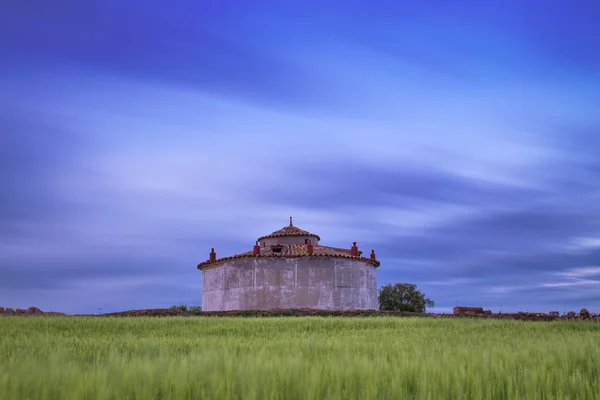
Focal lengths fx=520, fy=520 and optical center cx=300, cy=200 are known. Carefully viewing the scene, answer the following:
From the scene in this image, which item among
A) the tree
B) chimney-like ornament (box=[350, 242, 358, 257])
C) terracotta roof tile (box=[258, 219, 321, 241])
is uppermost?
terracotta roof tile (box=[258, 219, 321, 241])

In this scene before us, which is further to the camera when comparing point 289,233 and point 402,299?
point 402,299

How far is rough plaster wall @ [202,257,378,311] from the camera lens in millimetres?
37812

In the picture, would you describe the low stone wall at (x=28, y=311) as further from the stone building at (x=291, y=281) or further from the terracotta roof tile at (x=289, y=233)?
the terracotta roof tile at (x=289, y=233)

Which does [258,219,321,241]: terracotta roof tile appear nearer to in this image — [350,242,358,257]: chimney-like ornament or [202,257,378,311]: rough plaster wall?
[350,242,358,257]: chimney-like ornament

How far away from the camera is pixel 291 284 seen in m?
38.0

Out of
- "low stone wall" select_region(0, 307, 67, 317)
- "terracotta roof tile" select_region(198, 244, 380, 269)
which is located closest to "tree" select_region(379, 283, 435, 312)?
"terracotta roof tile" select_region(198, 244, 380, 269)

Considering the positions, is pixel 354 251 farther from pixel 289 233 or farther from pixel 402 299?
pixel 402 299

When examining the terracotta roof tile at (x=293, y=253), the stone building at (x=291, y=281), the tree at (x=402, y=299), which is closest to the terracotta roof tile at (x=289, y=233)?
the terracotta roof tile at (x=293, y=253)

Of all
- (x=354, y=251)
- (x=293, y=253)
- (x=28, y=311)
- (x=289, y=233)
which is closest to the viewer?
(x=28, y=311)

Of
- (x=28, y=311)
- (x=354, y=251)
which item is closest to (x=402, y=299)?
(x=354, y=251)

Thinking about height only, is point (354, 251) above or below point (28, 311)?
above

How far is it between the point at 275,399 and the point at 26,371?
240cm

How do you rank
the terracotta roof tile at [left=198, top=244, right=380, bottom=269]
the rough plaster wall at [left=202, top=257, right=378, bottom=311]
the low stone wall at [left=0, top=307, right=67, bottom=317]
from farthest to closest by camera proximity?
1. the terracotta roof tile at [left=198, top=244, right=380, bottom=269]
2. the rough plaster wall at [left=202, top=257, right=378, bottom=311]
3. the low stone wall at [left=0, top=307, right=67, bottom=317]

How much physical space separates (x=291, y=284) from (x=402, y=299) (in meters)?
22.8
